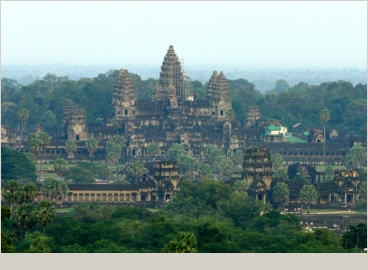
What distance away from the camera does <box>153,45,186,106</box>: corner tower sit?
19664 centimetres

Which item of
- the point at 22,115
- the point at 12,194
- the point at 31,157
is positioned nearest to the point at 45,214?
the point at 12,194

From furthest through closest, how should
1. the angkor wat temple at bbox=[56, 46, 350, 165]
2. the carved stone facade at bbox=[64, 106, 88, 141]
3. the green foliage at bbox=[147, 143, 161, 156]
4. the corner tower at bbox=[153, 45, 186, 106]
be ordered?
1. the corner tower at bbox=[153, 45, 186, 106]
2. the carved stone facade at bbox=[64, 106, 88, 141]
3. the angkor wat temple at bbox=[56, 46, 350, 165]
4. the green foliage at bbox=[147, 143, 161, 156]

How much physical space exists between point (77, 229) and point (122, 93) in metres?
85.4

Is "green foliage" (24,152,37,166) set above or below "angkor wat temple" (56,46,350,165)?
below

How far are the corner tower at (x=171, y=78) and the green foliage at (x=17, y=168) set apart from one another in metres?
43.3

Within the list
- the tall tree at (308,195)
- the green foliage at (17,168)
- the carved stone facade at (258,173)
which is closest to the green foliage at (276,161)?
the carved stone facade at (258,173)

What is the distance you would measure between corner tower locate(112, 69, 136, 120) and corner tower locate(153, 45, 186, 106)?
18.1ft

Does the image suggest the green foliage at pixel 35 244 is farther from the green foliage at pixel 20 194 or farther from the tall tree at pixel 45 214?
the green foliage at pixel 20 194

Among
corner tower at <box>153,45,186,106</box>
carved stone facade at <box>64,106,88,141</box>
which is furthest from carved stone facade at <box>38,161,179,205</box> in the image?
corner tower at <box>153,45,186,106</box>

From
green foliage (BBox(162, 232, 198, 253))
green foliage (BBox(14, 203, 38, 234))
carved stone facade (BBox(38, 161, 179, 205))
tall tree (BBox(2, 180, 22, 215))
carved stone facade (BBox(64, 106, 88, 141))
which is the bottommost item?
carved stone facade (BBox(38, 161, 179, 205))

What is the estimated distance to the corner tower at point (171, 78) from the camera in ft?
645

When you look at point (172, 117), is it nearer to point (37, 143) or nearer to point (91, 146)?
point (91, 146)

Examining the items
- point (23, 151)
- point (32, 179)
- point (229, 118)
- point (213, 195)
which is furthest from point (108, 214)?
point (229, 118)

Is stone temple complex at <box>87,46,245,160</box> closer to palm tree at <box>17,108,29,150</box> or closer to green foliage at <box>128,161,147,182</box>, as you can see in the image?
palm tree at <box>17,108,29,150</box>
